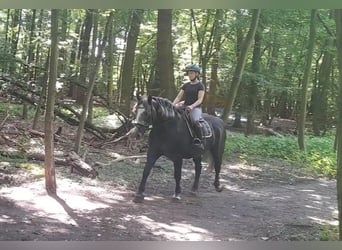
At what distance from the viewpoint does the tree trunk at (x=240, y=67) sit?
142 inches

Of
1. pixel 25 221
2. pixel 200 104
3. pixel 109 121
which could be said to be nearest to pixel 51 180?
pixel 25 221

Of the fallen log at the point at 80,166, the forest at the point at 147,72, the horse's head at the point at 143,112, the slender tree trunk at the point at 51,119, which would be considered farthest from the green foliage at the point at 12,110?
the horse's head at the point at 143,112

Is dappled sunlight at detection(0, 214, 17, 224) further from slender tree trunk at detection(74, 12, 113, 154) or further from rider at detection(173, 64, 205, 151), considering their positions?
rider at detection(173, 64, 205, 151)

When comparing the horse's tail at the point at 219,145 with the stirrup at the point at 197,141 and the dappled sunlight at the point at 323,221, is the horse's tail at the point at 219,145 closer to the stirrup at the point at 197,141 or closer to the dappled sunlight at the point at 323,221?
the stirrup at the point at 197,141

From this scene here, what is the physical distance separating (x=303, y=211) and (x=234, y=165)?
0.57 metres

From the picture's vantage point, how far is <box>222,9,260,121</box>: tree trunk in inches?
142

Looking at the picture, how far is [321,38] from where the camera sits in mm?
3672

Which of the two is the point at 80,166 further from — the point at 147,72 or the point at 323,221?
the point at 323,221

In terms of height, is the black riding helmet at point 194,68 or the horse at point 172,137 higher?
the black riding helmet at point 194,68

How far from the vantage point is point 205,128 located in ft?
12.2

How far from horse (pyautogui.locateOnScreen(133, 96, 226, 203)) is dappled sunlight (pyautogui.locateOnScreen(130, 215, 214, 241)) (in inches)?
6.6

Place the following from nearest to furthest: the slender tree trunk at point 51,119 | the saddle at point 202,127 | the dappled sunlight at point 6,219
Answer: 1. the dappled sunlight at point 6,219
2. the slender tree trunk at point 51,119
3. the saddle at point 202,127

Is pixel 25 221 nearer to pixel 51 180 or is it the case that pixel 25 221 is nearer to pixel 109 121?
pixel 51 180

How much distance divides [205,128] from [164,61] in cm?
55
